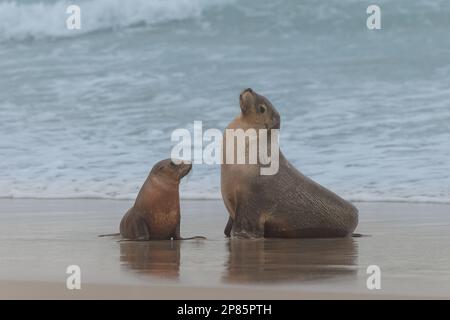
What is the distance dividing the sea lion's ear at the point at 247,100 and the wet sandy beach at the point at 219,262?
1055mm

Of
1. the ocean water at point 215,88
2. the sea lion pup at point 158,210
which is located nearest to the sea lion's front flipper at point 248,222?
the sea lion pup at point 158,210

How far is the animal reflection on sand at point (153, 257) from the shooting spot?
668 centimetres

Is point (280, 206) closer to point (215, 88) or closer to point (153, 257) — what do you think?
point (153, 257)

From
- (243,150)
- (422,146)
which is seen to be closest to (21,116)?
(422,146)

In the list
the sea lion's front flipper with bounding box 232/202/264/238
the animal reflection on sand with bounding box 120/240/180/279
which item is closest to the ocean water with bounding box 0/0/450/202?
the sea lion's front flipper with bounding box 232/202/264/238

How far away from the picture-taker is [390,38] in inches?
923

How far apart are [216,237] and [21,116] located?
11.0m

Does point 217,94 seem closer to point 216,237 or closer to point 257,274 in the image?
point 216,237

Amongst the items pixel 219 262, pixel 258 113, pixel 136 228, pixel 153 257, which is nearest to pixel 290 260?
pixel 219 262

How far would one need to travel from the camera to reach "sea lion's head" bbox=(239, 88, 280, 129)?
8.86 meters

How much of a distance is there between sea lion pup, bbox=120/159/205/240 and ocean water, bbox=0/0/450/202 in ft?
14.9

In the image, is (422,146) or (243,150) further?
(422,146)

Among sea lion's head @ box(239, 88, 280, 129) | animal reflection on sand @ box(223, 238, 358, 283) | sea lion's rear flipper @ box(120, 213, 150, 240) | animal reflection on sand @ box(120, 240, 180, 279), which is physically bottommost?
animal reflection on sand @ box(223, 238, 358, 283)

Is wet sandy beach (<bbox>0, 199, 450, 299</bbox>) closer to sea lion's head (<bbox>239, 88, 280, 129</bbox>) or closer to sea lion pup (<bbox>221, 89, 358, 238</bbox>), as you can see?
sea lion pup (<bbox>221, 89, 358, 238</bbox>)
